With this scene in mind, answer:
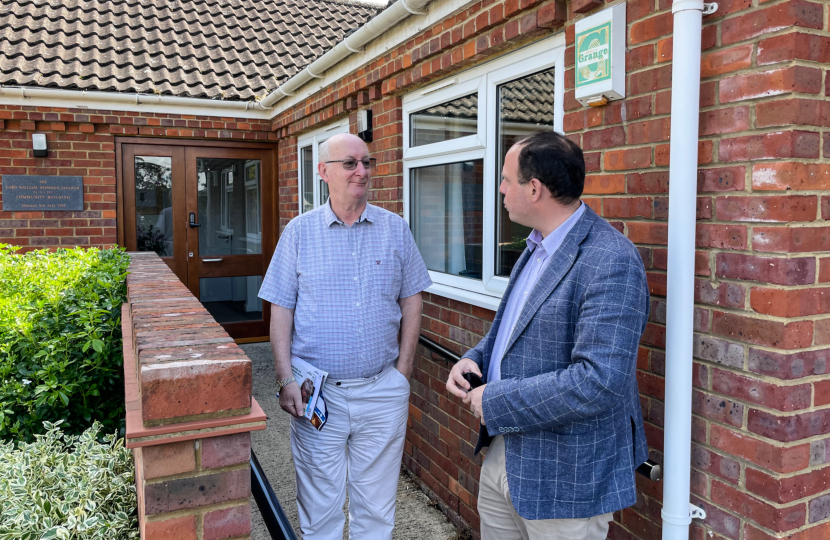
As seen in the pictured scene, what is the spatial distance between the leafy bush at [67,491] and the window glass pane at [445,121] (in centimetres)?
237

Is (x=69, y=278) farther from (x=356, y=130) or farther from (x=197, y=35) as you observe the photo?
(x=197, y=35)

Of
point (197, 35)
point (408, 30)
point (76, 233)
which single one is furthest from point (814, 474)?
point (197, 35)

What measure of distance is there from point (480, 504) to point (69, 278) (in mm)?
2490

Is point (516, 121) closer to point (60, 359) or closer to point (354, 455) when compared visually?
point (354, 455)

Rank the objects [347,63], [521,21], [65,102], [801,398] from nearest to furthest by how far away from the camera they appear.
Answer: [801,398] < [521,21] < [347,63] < [65,102]

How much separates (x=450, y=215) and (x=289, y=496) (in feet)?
6.52

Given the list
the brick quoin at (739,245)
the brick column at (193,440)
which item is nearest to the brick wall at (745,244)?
the brick quoin at (739,245)

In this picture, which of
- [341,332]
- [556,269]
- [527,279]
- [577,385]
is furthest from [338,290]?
[577,385]

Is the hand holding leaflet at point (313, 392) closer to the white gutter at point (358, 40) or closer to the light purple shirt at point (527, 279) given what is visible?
the light purple shirt at point (527, 279)

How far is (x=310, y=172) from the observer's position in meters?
6.80

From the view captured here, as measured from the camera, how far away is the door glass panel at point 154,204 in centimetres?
728

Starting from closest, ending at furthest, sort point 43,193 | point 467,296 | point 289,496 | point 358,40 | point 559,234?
point 559,234
point 467,296
point 289,496
point 358,40
point 43,193

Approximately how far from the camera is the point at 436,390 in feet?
12.7

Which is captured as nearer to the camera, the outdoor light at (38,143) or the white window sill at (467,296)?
the white window sill at (467,296)
